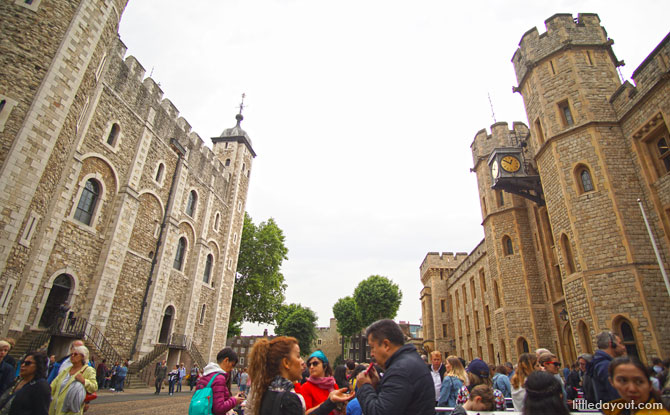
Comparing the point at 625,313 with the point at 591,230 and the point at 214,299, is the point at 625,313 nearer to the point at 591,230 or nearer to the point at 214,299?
the point at 591,230

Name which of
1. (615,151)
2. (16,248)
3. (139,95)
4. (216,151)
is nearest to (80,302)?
(16,248)

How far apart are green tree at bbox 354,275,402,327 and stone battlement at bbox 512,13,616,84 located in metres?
31.4

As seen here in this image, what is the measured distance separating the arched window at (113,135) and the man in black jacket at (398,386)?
1726 centimetres

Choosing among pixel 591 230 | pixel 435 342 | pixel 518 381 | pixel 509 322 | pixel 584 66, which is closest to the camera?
pixel 518 381

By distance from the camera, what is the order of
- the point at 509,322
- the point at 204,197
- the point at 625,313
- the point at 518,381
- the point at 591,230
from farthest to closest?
the point at 204,197 < the point at 509,322 < the point at 591,230 < the point at 625,313 < the point at 518,381

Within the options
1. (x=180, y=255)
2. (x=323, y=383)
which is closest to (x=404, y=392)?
(x=323, y=383)

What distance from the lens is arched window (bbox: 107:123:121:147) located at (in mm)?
15233

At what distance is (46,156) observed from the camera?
9500 mm

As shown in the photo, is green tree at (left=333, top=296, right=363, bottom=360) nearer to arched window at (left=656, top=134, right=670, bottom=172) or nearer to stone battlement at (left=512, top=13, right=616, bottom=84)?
stone battlement at (left=512, top=13, right=616, bottom=84)

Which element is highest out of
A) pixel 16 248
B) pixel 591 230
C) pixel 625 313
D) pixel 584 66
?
pixel 584 66

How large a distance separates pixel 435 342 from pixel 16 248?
32.8 m

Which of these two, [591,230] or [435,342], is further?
[435,342]

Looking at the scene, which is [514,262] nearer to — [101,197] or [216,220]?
[216,220]

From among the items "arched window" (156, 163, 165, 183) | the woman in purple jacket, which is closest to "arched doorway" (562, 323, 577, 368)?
the woman in purple jacket
